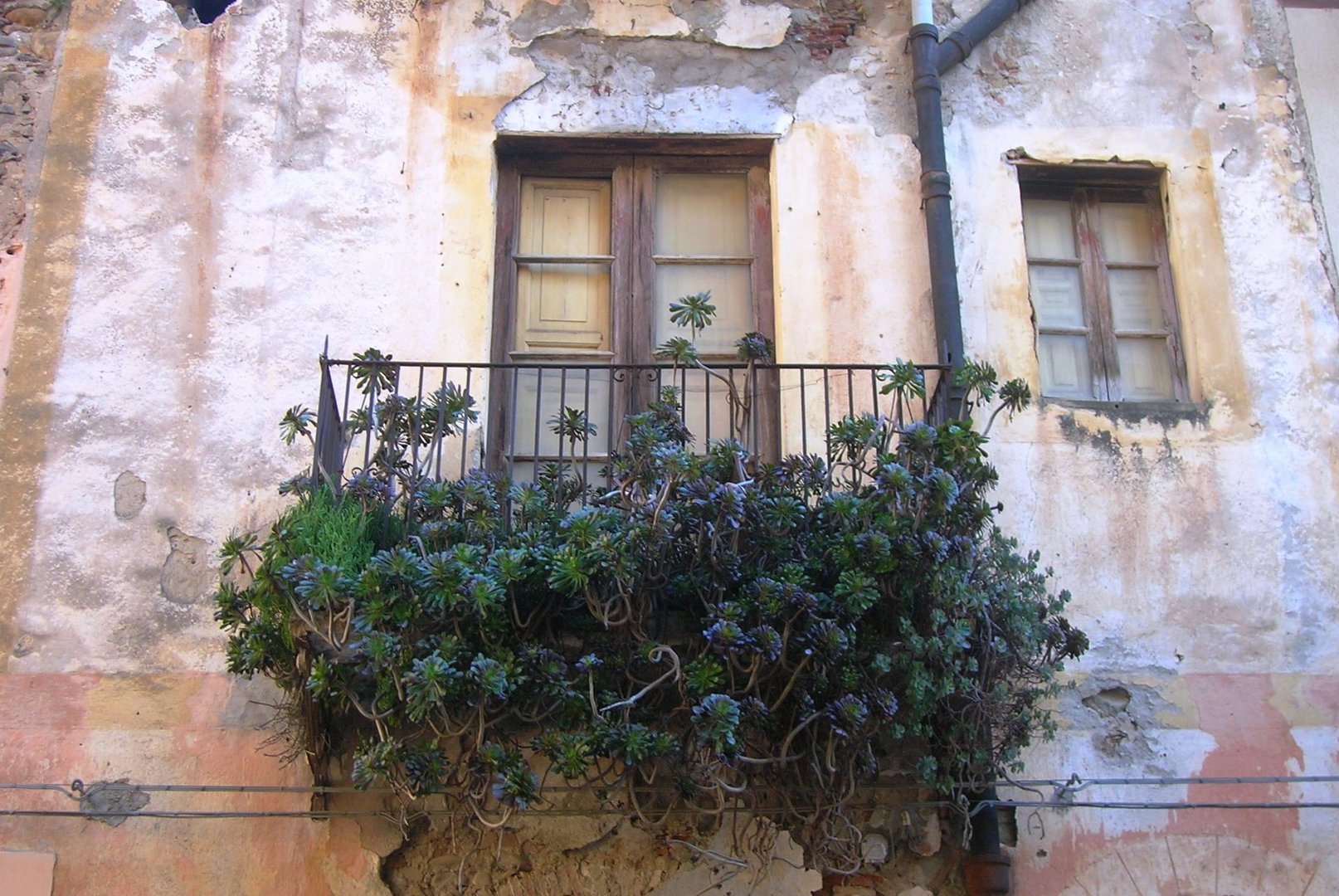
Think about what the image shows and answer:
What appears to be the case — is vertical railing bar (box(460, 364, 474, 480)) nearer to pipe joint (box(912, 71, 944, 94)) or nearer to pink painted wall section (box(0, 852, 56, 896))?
pink painted wall section (box(0, 852, 56, 896))

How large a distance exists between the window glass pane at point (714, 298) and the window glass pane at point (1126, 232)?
166 cm

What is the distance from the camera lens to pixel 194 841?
536cm

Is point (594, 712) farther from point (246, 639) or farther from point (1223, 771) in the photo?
point (1223, 771)

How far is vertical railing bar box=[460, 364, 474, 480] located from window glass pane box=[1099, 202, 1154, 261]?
2947 millimetres

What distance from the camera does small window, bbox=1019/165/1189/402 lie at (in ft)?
21.2

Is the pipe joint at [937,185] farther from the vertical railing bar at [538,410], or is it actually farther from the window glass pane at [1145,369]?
the vertical railing bar at [538,410]

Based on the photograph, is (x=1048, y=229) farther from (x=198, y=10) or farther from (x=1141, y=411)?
(x=198, y=10)

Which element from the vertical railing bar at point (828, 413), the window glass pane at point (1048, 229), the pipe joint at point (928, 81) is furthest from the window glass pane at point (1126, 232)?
the vertical railing bar at point (828, 413)

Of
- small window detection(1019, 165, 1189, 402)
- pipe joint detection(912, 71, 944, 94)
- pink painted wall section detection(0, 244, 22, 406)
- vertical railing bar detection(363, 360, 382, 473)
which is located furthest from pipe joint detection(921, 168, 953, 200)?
pink painted wall section detection(0, 244, 22, 406)

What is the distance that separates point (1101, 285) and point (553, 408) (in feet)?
8.23

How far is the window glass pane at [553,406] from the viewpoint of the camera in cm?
627

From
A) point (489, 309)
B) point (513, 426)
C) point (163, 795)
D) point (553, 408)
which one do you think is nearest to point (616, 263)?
point (489, 309)

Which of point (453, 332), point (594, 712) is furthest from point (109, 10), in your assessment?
point (594, 712)

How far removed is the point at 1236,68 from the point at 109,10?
5143 mm
